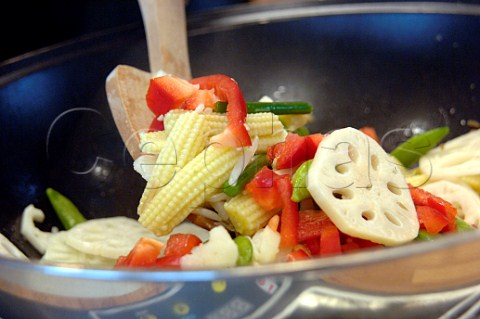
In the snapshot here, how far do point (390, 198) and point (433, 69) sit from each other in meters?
0.65

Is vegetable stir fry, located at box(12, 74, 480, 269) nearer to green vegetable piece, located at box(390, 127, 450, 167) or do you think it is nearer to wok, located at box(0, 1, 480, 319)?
wok, located at box(0, 1, 480, 319)

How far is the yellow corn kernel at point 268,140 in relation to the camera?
0.98m

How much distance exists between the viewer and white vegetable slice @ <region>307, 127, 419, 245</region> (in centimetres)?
80

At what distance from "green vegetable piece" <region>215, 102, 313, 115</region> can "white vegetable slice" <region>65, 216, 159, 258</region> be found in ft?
0.96

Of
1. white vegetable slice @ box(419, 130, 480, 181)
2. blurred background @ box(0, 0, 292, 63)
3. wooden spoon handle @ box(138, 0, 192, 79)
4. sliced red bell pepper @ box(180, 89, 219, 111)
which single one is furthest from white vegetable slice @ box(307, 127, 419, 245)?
blurred background @ box(0, 0, 292, 63)

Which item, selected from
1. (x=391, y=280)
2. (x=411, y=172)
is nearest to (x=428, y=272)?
(x=391, y=280)

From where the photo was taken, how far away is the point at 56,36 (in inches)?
75.8

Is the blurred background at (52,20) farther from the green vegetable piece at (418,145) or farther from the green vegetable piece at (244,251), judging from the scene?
the green vegetable piece at (244,251)

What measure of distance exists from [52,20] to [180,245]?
4.34ft

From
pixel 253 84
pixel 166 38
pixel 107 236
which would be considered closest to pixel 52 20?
pixel 166 38

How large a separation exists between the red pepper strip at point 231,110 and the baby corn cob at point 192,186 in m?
0.02

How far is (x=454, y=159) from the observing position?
128 centimetres

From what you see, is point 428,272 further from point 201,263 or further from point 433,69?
point 433,69

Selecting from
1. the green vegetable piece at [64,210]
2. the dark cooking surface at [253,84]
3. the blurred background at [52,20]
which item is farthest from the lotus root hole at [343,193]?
the blurred background at [52,20]
